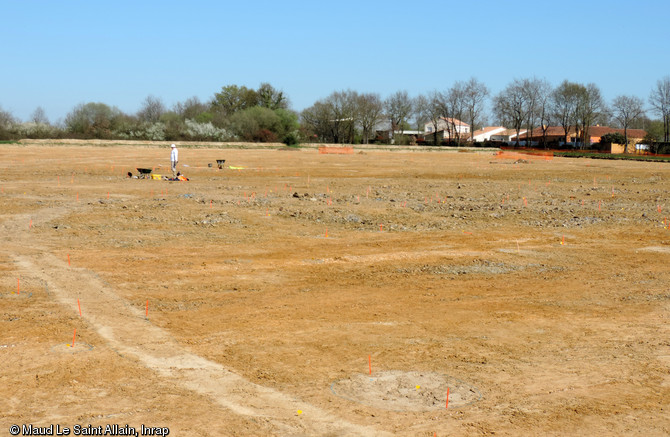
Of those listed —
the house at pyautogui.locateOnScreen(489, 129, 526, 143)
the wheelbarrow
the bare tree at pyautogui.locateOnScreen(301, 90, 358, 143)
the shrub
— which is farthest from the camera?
the house at pyautogui.locateOnScreen(489, 129, 526, 143)

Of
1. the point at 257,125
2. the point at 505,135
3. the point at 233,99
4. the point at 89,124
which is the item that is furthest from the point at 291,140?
the point at 505,135

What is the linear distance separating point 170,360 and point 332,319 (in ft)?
9.66

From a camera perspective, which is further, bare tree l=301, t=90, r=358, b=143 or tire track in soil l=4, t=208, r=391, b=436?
bare tree l=301, t=90, r=358, b=143

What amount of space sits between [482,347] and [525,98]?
13047 centimetres

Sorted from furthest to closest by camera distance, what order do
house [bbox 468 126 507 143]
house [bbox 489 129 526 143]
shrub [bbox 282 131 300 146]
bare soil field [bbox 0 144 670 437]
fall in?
house [bbox 468 126 507 143], house [bbox 489 129 526 143], shrub [bbox 282 131 300 146], bare soil field [bbox 0 144 670 437]

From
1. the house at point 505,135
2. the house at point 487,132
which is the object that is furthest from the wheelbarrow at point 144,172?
the house at point 487,132

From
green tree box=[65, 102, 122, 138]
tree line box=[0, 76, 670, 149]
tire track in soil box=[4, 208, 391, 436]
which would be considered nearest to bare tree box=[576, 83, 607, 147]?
tree line box=[0, 76, 670, 149]

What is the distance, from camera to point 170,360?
8641 millimetres

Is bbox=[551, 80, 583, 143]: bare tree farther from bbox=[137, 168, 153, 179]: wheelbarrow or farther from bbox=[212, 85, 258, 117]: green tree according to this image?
bbox=[137, 168, 153, 179]: wheelbarrow

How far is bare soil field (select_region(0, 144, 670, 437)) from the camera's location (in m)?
7.16

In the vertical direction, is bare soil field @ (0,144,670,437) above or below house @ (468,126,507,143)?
below

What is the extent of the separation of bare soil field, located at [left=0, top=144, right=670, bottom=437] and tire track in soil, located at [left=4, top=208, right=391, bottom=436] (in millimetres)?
32

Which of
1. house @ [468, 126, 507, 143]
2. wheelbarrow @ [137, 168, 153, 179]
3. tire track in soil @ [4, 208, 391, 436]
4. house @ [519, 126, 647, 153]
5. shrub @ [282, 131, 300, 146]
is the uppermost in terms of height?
house @ [468, 126, 507, 143]

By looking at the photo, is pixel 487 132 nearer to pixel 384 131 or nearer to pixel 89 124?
pixel 384 131
